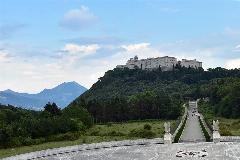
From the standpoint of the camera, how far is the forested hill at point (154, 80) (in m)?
126

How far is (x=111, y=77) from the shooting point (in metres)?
145

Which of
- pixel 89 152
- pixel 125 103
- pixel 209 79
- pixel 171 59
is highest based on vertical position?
pixel 171 59

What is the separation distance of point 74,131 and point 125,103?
28863 millimetres

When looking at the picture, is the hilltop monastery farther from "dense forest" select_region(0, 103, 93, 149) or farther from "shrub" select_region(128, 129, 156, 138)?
"shrub" select_region(128, 129, 156, 138)

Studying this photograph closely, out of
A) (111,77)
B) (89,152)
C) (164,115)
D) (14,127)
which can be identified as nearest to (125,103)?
(164,115)

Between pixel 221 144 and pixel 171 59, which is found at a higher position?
pixel 171 59

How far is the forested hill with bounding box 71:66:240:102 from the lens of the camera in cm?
12631

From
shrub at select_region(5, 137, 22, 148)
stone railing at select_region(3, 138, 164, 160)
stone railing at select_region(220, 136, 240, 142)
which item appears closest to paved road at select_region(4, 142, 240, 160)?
stone railing at select_region(3, 138, 164, 160)

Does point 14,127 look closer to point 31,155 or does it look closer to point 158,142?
point 31,155

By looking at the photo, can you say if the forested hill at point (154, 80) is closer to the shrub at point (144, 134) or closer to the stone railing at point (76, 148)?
the shrub at point (144, 134)

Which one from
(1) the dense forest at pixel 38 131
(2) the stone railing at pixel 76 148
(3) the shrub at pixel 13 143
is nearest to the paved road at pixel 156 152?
(2) the stone railing at pixel 76 148

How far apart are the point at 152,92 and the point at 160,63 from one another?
61.8m

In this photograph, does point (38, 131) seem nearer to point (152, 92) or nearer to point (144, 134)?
point (144, 134)

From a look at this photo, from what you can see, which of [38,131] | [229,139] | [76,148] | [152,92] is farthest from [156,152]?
[152,92]
